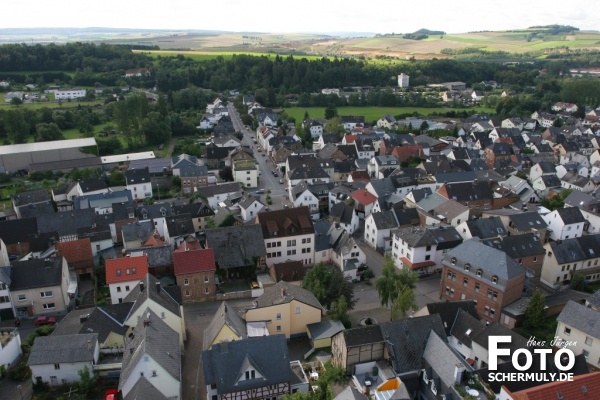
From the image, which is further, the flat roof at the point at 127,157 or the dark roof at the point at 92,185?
the flat roof at the point at 127,157

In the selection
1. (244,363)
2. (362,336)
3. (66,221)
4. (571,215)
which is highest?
(571,215)

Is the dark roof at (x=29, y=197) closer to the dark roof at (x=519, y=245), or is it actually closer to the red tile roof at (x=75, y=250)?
the red tile roof at (x=75, y=250)

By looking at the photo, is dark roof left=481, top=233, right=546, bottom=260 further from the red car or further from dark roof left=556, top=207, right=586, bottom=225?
the red car

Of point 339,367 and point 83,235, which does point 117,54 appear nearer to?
point 83,235

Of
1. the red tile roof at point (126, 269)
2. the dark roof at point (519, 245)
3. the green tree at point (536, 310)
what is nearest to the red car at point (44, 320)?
the red tile roof at point (126, 269)

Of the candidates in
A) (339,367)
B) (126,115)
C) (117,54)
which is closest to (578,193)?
(339,367)

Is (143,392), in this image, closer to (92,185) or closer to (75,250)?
(75,250)

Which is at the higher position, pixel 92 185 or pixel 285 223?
pixel 285 223

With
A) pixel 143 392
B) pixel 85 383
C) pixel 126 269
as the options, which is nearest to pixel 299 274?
pixel 126 269
